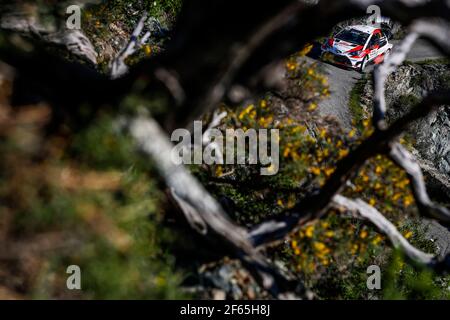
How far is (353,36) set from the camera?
17938 mm

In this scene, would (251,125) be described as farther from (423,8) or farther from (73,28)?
(423,8)

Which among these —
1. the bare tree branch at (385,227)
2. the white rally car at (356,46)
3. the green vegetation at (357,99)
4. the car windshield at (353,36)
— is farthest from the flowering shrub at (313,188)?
the car windshield at (353,36)

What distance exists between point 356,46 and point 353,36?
79 cm

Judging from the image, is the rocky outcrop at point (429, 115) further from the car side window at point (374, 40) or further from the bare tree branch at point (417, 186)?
the bare tree branch at point (417, 186)

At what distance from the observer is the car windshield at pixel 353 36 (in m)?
17.8

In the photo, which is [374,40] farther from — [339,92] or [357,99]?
[339,92]

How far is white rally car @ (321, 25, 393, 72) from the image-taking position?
1738cm

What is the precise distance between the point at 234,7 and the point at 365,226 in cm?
395

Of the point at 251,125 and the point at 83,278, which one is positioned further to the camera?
the point at 251,125

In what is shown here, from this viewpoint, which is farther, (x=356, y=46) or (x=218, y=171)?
(x=356, y=46)

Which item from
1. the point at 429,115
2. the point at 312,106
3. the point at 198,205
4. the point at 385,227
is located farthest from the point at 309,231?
the point at 429,115
